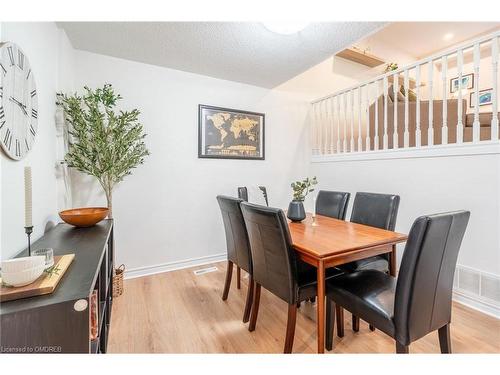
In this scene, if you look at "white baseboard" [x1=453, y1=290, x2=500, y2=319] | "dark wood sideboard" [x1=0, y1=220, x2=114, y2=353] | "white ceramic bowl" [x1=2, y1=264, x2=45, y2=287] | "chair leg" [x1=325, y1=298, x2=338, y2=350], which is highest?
"white ceramic bowl" [x1=2, y1=264, x2=45, y2=287]

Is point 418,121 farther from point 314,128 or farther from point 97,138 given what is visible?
point 97,138

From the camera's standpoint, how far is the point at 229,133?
3164 mm

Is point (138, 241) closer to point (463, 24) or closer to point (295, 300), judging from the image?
point (295, 300)

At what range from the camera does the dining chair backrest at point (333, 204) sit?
2.37 metres

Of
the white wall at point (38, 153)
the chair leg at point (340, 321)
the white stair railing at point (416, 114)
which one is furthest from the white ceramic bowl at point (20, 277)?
the white stair railing at point (416, 114)

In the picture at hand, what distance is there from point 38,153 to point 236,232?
1.43 metres

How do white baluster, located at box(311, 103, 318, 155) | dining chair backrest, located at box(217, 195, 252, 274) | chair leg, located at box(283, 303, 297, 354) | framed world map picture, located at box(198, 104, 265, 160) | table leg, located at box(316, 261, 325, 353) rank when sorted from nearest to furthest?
1. table leg, located at box(316, 261, 325, 353)
2. chair leg, located at box(283, 303, 297, 354)
3. dining chair backrest, located at box(217, 195, 252, 274)
4. framed world map picture, located at box(198, 104, 265, 160)
5. white baluster, located at box(311, 103, 318, 155)

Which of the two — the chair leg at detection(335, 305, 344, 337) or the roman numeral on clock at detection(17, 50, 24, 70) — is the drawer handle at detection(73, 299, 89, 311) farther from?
the chair leg at detection(335, 305, 344, 337)

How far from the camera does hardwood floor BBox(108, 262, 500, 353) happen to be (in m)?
1.56

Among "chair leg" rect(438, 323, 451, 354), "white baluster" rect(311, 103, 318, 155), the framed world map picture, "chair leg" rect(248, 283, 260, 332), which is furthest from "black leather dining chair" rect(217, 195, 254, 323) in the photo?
"white baluster" rect(311, 103, 318, 155)

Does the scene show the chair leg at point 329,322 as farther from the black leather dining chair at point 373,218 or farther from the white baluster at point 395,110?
the white baluster at point 395,110

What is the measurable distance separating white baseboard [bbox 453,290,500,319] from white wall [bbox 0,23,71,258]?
3187 mm

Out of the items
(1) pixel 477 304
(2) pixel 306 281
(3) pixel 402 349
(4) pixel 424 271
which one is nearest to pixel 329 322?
(2) pixel 306 281
